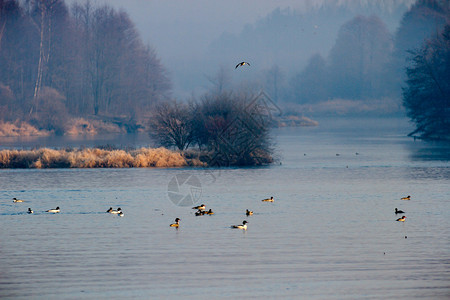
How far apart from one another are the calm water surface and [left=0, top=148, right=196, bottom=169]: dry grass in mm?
3142

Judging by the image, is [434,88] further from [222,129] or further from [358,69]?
[358,69]

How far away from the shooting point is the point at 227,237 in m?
24.0

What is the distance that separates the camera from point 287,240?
23.2 metres

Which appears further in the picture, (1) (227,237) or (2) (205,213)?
(2) (205,213)

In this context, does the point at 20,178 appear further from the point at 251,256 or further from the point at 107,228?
the point at 251,256

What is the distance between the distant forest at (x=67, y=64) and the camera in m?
97.5

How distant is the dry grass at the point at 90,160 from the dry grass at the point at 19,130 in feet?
136

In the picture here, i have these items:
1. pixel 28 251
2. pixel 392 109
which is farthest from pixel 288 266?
pixel 392 109

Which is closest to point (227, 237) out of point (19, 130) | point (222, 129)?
point (222, 129)

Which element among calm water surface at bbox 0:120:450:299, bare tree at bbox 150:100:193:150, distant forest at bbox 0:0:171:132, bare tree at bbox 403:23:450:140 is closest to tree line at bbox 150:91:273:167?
bare tree at bbox 150:100:193:150

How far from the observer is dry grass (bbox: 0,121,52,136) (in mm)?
90219

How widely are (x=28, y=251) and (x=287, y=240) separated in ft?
27.1

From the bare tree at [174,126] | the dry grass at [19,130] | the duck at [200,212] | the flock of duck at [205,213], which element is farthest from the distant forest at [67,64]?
the duck at [200,212]

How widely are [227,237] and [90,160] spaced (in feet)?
88.3
